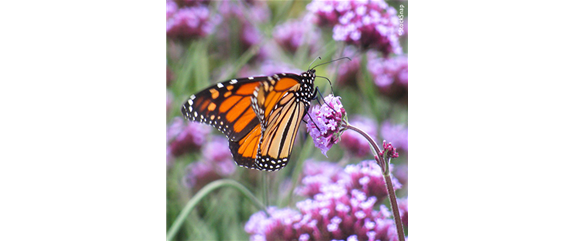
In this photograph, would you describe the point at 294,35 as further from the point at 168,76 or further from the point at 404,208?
the point at 404,208

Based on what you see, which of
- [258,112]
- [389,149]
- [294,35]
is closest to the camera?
[389,149]

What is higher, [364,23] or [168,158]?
[364,23]

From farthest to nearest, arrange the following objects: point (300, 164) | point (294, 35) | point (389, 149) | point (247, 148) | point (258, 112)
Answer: point (294, 35) < point (300, 164) < point (247, 148) < point (258, 112) < point (389, 149)

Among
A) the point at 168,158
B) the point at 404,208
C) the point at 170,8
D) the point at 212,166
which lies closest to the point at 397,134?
the point at 404,208

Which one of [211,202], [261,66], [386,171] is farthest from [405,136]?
[211,202]

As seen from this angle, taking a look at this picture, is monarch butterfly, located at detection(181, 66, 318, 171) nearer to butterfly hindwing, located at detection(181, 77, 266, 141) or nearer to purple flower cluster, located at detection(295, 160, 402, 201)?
butterfly hindwing, located at detection(181, 77, 266, 141)

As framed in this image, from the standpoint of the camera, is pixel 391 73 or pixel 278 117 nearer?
pixel 278 117

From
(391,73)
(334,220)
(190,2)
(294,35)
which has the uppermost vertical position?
(190,2)
